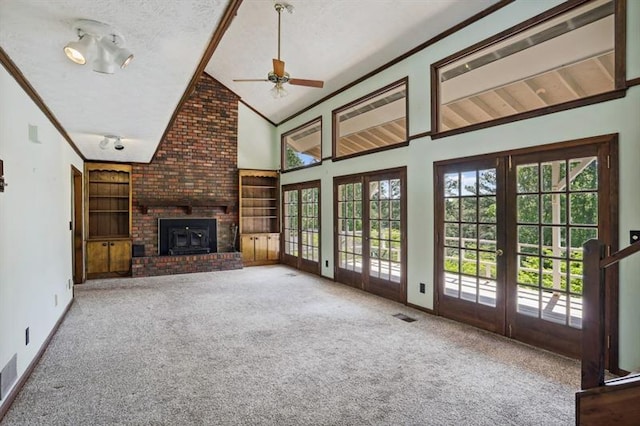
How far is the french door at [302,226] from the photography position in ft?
24.9

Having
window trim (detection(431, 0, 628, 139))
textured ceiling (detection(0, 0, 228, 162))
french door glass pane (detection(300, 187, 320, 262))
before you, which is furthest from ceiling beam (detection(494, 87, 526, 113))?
french door glass pane (detection(300, 187, 320, 262))

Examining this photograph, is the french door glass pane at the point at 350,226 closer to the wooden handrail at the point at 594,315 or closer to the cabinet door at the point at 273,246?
the cabinet door at the point at 273,246

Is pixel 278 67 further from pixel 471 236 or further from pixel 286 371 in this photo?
pixel 286 371

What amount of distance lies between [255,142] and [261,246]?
2.60m

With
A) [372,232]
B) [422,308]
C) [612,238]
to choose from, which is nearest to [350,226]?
[372,232]

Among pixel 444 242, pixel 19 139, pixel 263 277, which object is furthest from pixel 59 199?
pixel 444 242

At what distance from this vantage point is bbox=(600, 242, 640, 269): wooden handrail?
1.79 metres

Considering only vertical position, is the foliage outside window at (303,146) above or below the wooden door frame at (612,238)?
above

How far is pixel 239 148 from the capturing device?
8.95 m

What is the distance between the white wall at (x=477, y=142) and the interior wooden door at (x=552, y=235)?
18cm

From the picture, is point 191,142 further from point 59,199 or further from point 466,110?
point 466,110

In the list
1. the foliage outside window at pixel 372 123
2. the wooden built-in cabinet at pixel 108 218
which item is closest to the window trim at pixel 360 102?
the foliage outside window at pixel 372 123

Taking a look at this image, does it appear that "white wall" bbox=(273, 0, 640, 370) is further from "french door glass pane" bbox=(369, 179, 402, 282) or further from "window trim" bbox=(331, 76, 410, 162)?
"french door glass pane" bbox=(369, 179, 402, 282)

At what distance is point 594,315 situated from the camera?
2033 mm
